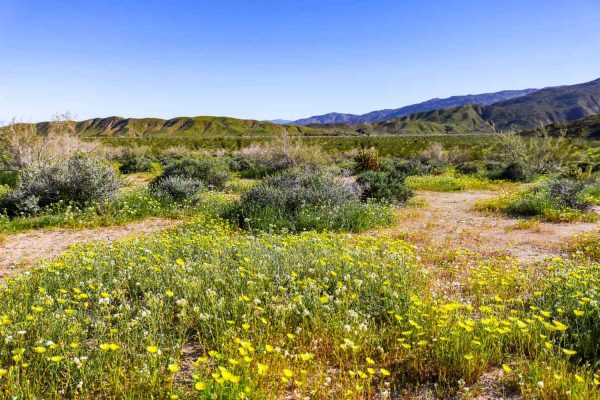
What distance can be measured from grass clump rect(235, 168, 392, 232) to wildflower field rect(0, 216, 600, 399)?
360 centimetres

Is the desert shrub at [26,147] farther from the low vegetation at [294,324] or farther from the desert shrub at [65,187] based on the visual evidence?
the low vegetation at [294,324]

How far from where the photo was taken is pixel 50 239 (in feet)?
27.2

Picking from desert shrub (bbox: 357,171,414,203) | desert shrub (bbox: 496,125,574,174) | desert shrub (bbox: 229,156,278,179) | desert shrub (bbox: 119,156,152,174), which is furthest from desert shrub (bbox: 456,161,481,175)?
desert shrub (bbox: 119,156,152,174)

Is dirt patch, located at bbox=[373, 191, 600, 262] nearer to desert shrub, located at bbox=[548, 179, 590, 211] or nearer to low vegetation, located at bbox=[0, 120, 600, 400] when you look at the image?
low vegetation, located at bbox=[0, 120, 600, 400]

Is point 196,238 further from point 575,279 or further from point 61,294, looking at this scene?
point 575,279

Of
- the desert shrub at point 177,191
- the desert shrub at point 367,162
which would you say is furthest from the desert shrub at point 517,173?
the desert shrub at point 177,191

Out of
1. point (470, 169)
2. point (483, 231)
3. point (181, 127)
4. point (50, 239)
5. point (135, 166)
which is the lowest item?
point (483, 231)

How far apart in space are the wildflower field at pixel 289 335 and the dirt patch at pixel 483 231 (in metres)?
2.38

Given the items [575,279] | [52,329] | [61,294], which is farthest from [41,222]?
[575,279]

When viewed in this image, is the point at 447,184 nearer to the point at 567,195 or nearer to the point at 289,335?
the point at 567,195

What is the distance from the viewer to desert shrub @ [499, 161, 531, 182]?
18578 mm

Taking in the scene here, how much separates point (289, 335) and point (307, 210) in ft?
20.6

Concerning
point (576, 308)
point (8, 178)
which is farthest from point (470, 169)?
point (8, 178)

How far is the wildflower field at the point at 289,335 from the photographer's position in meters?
2.72
